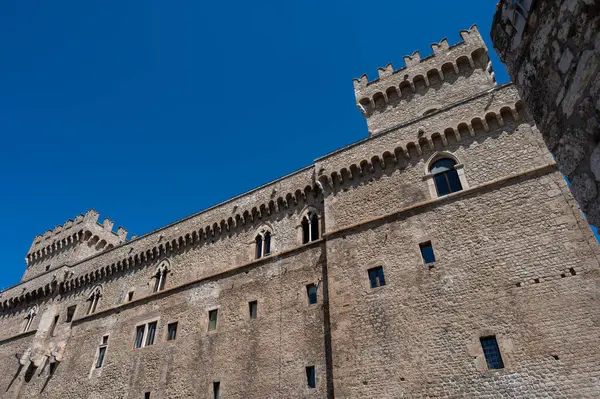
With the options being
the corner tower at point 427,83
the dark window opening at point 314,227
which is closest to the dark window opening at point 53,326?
the dark window opening at point 314,227

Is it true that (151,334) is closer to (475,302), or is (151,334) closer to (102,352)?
(102,352)

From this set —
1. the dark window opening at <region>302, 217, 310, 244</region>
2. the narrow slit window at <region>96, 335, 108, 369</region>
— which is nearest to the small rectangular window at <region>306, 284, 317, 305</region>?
the dark window opening at <region>302, 217, 310, 244</region>

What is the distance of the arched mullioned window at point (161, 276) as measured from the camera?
65.4ft

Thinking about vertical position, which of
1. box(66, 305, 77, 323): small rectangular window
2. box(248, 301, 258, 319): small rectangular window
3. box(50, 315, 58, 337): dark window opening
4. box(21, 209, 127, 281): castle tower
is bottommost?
box(248, 301, 258, 319): small rectangular window

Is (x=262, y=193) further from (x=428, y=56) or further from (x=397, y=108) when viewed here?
(x=428, y=56)

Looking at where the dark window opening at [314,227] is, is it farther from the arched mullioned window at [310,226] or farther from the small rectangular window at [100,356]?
the small rectangular window at [100,356]

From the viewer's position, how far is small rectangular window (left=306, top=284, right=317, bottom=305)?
47.3ft

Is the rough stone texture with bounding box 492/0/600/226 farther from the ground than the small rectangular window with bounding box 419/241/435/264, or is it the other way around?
the small rectangular window with bounding box 419/241/435/264

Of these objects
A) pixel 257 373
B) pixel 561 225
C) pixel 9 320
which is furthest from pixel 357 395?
pixel 9 320

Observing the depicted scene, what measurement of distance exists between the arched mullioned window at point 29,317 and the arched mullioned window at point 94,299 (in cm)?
574

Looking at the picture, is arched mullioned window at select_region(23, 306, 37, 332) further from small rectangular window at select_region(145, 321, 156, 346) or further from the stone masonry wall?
the stone masonry wall

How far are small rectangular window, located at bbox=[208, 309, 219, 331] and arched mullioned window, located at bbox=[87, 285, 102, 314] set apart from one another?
920 centimetres

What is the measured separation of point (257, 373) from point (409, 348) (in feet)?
18.7

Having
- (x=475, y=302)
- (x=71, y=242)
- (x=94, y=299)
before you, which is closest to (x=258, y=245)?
(x=475, y=302)
